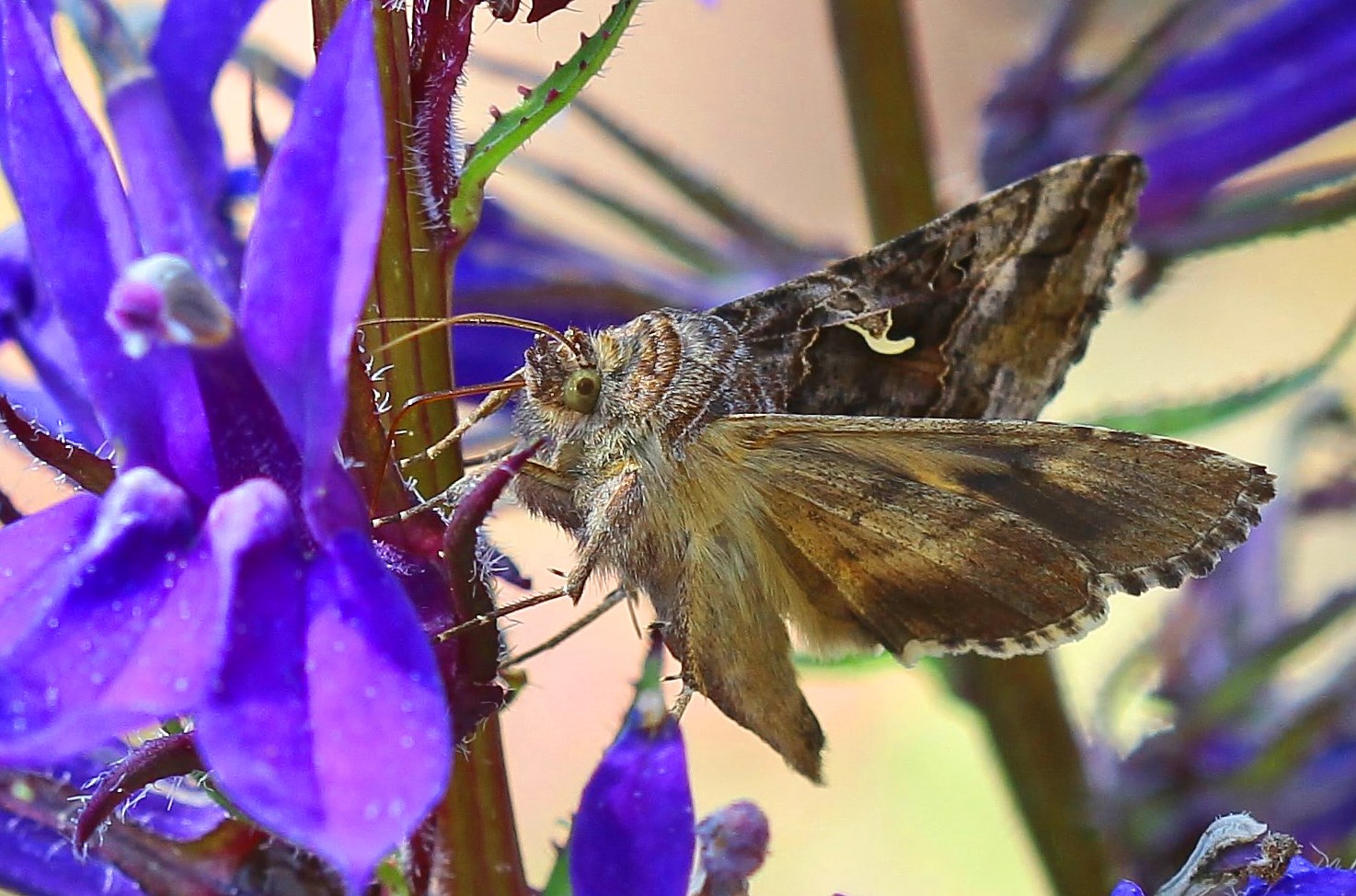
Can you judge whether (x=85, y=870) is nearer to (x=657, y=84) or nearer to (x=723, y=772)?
(x=723, y=772)

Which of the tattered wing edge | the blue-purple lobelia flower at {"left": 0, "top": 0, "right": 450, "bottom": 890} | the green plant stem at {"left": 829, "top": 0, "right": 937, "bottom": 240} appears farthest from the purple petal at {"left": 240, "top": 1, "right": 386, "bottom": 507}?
the green plant stem at {"left": 829, "top": 0, "right": 937, "bottom": 240}

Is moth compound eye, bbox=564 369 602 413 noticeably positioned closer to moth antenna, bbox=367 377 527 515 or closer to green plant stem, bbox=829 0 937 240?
moth antenna, bbox=367 377 527 515

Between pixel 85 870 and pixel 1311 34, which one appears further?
pixel 1311 34

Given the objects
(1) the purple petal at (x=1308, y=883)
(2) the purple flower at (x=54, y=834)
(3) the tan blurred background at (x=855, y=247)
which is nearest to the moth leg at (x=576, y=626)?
(2) the purple flower at (x=54, y=834)

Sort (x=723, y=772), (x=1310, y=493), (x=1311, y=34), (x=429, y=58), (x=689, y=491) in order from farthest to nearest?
1. (x=723, y=772)
2. (x=1310, y=493)
3. (x=1311, y=34)
4. (x=689, y=491)
5. (x=429, y=58)

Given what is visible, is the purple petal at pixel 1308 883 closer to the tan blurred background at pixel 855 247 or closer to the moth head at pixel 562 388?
the moth head at pixel 562 388

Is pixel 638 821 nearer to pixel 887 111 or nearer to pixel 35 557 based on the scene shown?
pixel 35 557

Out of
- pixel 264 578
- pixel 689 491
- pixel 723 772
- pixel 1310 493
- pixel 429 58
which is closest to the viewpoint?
pixel 264 578

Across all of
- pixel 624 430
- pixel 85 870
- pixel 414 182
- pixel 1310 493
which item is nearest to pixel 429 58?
pixel 414 182
